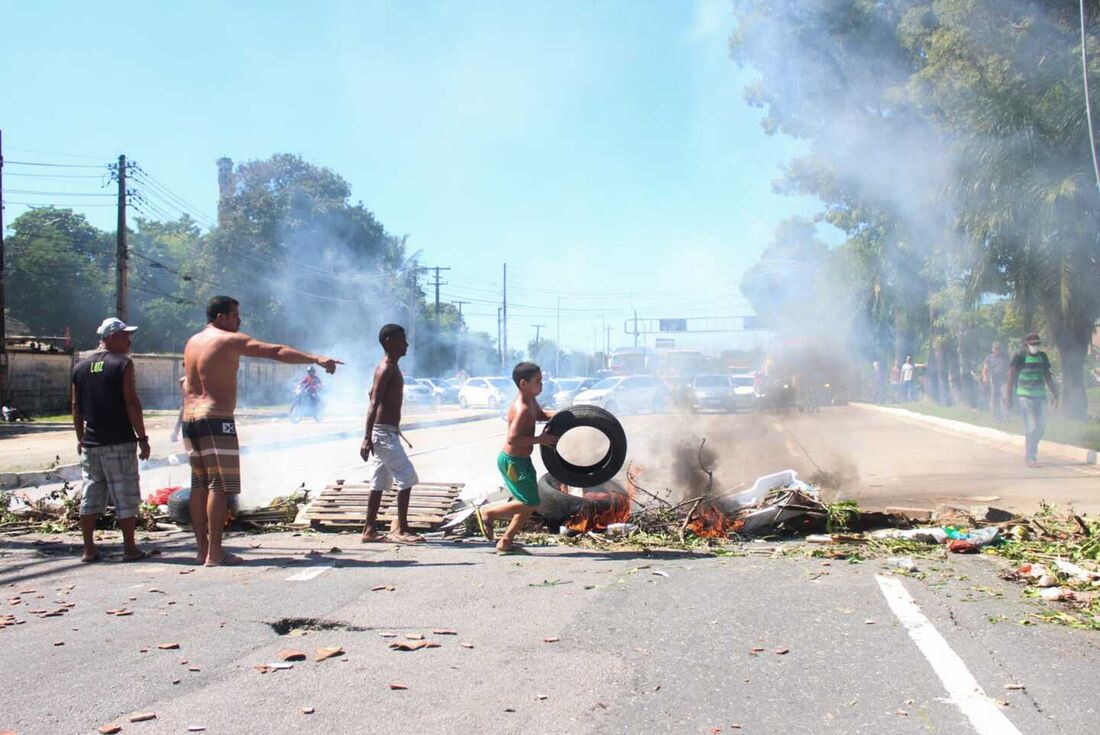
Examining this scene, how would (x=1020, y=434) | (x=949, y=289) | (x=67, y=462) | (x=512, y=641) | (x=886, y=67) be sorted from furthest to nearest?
(x=949, y=289), (x=886, y=67), (x=1020, y=434), (x=67, y=462), (x=512, y=641)

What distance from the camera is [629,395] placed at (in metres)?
30.4

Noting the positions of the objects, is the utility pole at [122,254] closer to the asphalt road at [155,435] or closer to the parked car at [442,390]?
the asphalt road at [155,435]

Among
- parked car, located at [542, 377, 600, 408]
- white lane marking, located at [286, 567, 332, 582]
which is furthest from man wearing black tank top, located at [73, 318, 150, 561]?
parked car, located at [542, 377, 600, 408]

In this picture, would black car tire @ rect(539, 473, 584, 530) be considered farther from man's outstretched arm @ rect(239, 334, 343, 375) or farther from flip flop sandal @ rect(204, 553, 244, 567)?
flip flop sandal @ rect(204, 553, 244, 567)

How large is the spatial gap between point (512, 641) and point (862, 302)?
39.8 meters

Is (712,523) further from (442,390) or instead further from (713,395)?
(442,390)

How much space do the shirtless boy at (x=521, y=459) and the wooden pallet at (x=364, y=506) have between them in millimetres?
1022

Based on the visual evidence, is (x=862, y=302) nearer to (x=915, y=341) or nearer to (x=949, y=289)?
(x=915, y=341)

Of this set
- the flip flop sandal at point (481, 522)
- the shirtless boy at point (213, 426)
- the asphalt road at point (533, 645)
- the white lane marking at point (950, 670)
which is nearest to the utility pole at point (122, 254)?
the asphalt road at point (533, 645)

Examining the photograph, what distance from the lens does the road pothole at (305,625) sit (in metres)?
4.61

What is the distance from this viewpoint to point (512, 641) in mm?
4418

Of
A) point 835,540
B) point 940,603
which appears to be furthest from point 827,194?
point 940,603

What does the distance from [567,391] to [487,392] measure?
301 inches

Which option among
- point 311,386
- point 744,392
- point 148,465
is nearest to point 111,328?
point 148,465
